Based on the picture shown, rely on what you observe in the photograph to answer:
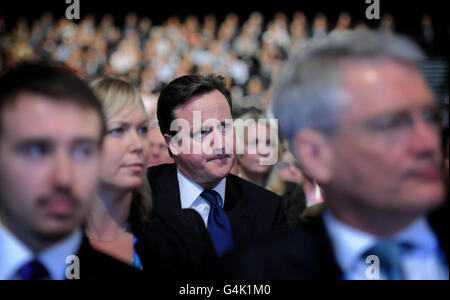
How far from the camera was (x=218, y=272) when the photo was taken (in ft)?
3.81

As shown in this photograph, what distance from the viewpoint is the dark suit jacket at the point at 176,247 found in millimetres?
1336

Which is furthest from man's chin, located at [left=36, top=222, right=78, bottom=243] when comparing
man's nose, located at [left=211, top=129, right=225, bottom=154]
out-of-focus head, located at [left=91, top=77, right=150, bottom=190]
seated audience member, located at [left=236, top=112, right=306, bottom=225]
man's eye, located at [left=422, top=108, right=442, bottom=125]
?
seated audience member, located at [left=236, top=112, right=306, bottom=225]

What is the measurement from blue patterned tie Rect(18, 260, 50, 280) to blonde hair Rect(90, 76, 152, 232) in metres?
0.38

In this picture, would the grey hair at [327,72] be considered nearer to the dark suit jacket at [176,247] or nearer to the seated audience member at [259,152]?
the dark suit jacket at [176,247]

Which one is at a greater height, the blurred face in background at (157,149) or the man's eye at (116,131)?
the man's eye at (116,131)

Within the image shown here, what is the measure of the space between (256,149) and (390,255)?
6.23ft

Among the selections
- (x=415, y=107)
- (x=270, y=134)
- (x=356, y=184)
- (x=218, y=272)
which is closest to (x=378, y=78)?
(x=415, y=107)

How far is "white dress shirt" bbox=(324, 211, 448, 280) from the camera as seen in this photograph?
1056mm

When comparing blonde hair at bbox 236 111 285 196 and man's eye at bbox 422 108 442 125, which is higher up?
man's eye at bbox 422 108 442 125

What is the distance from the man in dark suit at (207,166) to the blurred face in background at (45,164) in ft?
2.55

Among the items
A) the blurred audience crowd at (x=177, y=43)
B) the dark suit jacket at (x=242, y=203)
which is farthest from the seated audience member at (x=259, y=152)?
the blurred audience crowd at (x=177, y=43)

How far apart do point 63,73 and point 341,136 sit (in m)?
0.57

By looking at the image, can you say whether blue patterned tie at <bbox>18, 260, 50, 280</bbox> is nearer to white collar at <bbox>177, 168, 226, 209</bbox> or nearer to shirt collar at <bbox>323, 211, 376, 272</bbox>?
shirt collar at <bbox>323, 211, 376, 272</bbox>

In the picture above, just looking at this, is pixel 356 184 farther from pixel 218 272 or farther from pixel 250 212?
pixel 250 212
